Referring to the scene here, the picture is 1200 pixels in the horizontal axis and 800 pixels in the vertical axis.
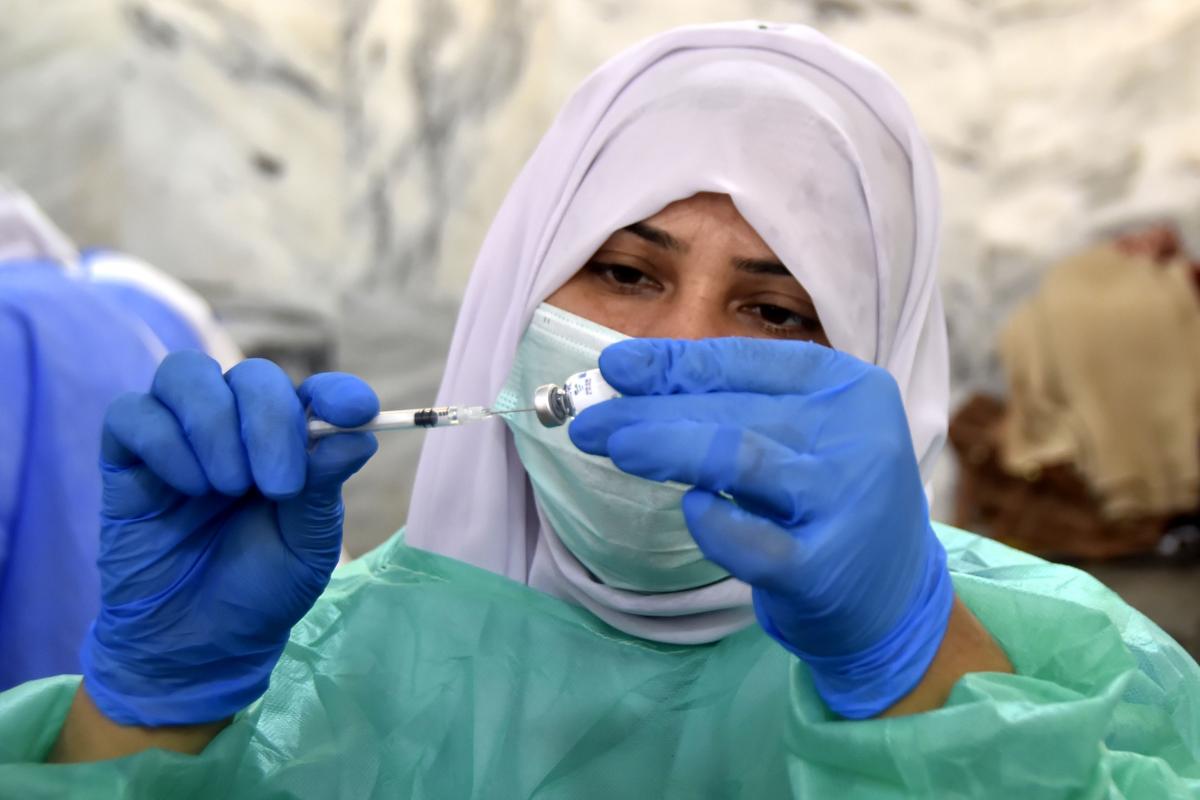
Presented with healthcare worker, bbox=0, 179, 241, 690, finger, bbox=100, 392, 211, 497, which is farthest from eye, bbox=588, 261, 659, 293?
healthcare worker, bbox=0, 179, 241, 690

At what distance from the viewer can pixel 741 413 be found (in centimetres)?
75

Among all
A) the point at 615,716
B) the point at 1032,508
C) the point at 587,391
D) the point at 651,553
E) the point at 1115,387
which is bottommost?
the point at 1032,508

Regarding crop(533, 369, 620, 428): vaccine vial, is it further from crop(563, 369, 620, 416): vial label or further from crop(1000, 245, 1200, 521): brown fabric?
crop(1000, 245, 1200, 521): brown fabric

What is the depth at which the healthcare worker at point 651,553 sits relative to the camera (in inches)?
29.6

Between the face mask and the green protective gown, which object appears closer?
the green protective gown

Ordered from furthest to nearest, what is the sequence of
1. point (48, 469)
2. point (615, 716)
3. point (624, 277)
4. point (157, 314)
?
point (157, 314) < point (48, 469) < point (624, 277) < point (615, 716)

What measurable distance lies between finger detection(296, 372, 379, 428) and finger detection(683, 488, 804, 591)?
0.84 ft

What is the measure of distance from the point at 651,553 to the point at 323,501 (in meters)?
0.31

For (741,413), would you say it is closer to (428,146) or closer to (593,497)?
(593,497)

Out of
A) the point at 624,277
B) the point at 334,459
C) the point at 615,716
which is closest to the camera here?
the point at 334,459

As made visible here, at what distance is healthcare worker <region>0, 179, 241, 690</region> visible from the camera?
136 cm

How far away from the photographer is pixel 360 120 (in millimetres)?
3199

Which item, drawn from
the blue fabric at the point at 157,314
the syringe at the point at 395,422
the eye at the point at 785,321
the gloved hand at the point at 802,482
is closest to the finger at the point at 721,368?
the gloved hand at the point at 802,482

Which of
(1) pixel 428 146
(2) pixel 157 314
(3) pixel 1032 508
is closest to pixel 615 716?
(2) pixel 157 314
